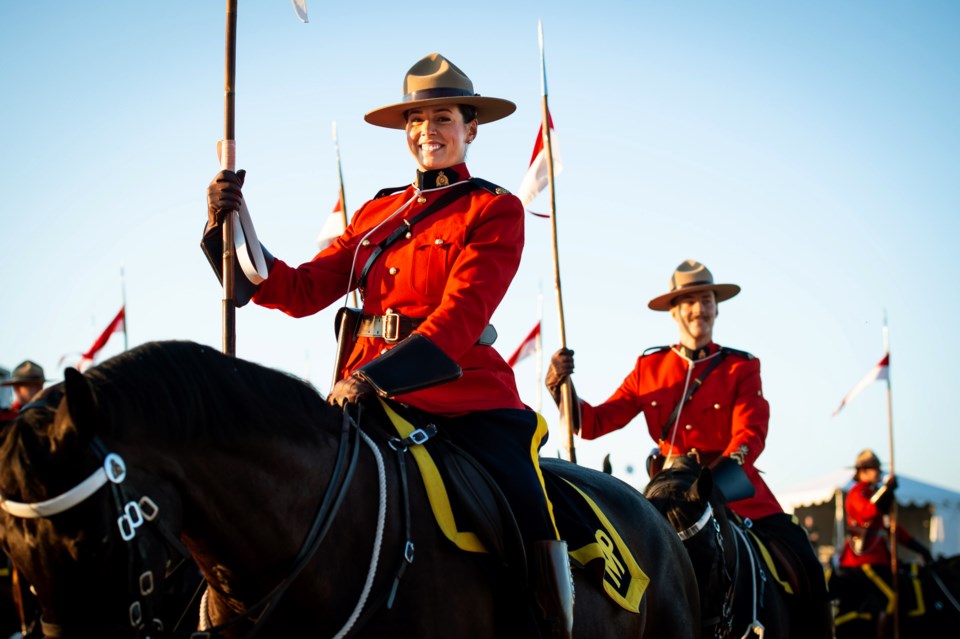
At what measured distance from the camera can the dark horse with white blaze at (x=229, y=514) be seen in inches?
131

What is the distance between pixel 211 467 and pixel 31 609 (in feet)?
2.32

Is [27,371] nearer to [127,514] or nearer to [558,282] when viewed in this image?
[558,282]

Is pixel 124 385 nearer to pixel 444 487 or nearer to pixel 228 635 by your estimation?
pixel 228 635

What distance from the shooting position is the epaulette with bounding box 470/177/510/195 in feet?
17.5

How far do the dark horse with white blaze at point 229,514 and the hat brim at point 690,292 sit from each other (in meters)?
5.72

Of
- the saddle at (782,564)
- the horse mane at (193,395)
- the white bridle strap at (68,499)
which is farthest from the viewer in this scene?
the saddle at (782,564)

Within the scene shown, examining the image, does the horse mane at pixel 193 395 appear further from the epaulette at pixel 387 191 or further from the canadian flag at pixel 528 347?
the canadian flag at pixel 528 347

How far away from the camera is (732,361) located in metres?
9.39

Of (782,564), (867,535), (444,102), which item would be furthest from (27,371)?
(867,535)

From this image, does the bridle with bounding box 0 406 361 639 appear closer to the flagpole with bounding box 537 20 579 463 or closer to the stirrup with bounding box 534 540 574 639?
the stirrup with bounding box 534 540 574 639

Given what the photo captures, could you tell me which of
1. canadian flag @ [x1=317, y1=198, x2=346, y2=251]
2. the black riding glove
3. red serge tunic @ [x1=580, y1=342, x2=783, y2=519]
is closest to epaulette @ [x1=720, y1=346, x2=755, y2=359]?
red serge tunic @ [x1=580, y1=342, x2=783, y2=519]

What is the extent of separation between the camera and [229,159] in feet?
16.8

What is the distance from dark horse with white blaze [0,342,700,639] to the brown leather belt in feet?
1.55

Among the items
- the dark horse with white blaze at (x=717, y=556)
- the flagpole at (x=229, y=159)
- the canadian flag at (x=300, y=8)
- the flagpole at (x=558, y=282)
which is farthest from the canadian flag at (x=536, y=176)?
the flagpole at (x=229, y=159)
